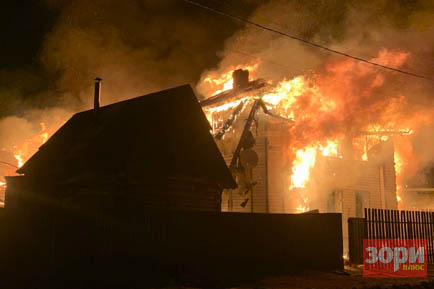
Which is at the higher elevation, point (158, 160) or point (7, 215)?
point (158, 160)

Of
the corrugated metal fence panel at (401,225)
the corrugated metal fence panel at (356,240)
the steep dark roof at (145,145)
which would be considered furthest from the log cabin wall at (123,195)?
the corrugated metal fence panel at (401,225)

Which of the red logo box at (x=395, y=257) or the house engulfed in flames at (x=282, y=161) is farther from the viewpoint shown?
the house engulfed in flames at (x=282, y=161)

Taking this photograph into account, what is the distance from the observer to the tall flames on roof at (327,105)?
21.8 m

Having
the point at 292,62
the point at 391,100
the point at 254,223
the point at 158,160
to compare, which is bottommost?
the point at 254,223

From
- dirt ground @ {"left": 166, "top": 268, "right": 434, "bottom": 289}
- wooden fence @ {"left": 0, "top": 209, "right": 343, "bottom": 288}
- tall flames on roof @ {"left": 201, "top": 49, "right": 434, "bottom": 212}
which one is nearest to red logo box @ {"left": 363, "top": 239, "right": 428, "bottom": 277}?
dirt ground @ {"left": 166, "top": 268, "right": 434, "bottom": 289}

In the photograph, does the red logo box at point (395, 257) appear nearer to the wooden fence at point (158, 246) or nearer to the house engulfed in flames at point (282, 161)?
the wooden fence at point (158, 246)

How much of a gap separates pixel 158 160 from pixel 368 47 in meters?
15.7

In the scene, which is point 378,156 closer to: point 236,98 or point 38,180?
point 236,98

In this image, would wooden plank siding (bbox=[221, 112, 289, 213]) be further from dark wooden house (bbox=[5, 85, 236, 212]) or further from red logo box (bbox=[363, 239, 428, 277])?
red logo box (bbox=[363, 239, 428, 277])

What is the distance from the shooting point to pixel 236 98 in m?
23.1

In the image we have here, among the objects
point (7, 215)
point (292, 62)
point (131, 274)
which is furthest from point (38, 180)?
point (292, 62)

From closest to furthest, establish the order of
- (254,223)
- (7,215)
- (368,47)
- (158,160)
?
(7,215)
(254,223)
(158,160)
(368,47)

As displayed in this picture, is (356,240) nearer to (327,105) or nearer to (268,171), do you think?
(268,171)

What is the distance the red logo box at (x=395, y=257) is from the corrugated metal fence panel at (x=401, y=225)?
22 centimetres
